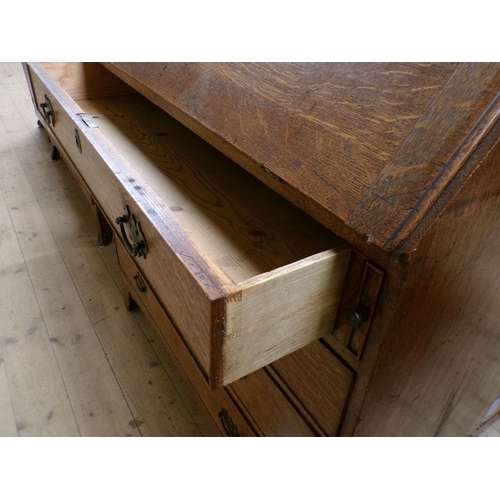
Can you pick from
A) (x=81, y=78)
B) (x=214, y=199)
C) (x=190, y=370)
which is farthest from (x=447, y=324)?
(x=81, y=78)

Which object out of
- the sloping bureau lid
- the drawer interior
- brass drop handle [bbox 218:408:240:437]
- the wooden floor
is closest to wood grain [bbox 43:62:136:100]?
the drawer interior

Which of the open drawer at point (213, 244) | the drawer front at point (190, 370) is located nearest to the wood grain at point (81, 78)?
the open drawer at point (213, 244)

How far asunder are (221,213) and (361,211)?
1.11 ft

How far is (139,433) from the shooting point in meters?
0.94

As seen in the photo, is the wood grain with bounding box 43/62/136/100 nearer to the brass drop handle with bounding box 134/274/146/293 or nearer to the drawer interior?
the drawer interior

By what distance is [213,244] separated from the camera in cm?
65

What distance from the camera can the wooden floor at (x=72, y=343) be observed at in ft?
3.16

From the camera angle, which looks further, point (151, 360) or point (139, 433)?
point (151, 360)

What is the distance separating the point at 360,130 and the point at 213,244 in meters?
0.28

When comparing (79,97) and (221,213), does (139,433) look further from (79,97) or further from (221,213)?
(79,97)

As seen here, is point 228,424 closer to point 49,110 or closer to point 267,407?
point 267,407

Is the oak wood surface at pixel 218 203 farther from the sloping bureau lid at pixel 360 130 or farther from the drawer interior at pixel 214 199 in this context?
the sloping bureau lid at pixel 360 130
